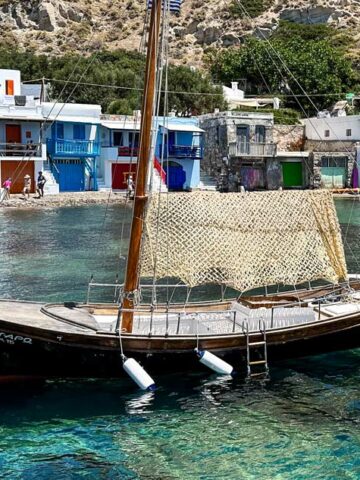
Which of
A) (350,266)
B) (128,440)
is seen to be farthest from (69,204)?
(128,440)

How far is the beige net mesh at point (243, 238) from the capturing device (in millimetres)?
16391

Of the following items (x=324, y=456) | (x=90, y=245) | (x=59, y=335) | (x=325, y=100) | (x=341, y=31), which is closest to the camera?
(x=324, y=456)

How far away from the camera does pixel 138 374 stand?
47.0ft

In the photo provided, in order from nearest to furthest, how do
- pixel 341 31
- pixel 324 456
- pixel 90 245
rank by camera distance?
1. pixel 324 456
2. pixel 90 245
3. pixel 341 31

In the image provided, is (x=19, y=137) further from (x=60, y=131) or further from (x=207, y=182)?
(x=207, y=182)

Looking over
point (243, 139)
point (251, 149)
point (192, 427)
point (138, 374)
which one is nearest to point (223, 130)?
point (243, 139)

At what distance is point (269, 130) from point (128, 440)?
189ft

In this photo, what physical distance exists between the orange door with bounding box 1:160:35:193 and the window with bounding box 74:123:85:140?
16.5 feet

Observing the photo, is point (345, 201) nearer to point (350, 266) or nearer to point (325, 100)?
point (325, 100)

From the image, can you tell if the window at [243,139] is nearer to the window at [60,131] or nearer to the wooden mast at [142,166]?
the window at [60,131]

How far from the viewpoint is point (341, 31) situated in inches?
4628

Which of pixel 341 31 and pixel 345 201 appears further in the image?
pixel 341 31

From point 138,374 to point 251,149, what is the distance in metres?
54.0

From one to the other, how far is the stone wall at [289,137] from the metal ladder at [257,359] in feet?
182
